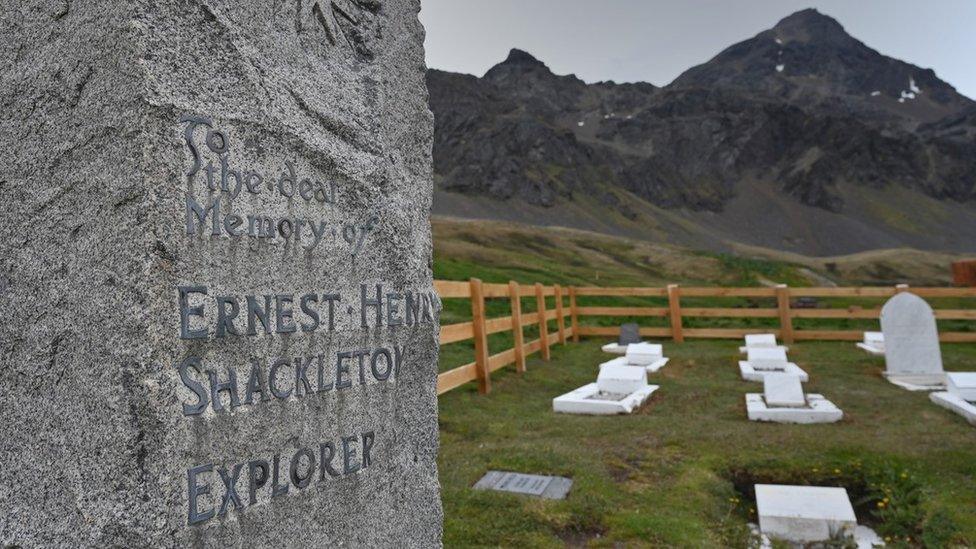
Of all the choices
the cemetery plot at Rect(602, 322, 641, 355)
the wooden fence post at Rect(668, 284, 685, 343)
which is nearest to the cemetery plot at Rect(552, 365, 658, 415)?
the cemetery plot at Rect(602, 322, 641, 355)

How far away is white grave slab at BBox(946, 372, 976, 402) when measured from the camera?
280 inches

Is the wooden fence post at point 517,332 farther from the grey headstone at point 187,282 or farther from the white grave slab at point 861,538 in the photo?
the grey headstone at point 187,282

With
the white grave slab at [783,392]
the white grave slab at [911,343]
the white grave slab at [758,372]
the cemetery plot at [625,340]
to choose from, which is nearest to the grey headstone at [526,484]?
the white grave slab at [783,392]

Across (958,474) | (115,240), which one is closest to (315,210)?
(115,240)

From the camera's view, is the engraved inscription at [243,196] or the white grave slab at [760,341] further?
the white grave slab at [760,341]

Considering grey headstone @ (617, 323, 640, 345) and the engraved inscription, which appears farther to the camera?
grey headstone @ (617, 323, 640, 345)

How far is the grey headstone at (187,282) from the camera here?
1.83 meters

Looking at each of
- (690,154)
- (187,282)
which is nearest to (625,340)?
(187,282)

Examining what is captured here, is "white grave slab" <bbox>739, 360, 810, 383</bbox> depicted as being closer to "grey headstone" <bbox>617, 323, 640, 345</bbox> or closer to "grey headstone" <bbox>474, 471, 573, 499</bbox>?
"grey headstone" <bbox>617, 323, 640, 345</bbox>

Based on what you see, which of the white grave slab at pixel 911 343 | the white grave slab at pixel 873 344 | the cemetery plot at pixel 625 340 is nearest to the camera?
the white grave slab at pixel 911 343

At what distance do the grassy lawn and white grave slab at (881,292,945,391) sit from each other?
51 centimetres

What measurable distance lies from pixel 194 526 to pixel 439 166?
5064 inches

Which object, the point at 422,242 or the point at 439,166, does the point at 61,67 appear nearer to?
the point at 422,242

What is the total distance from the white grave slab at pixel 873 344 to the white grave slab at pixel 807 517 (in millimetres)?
8761
